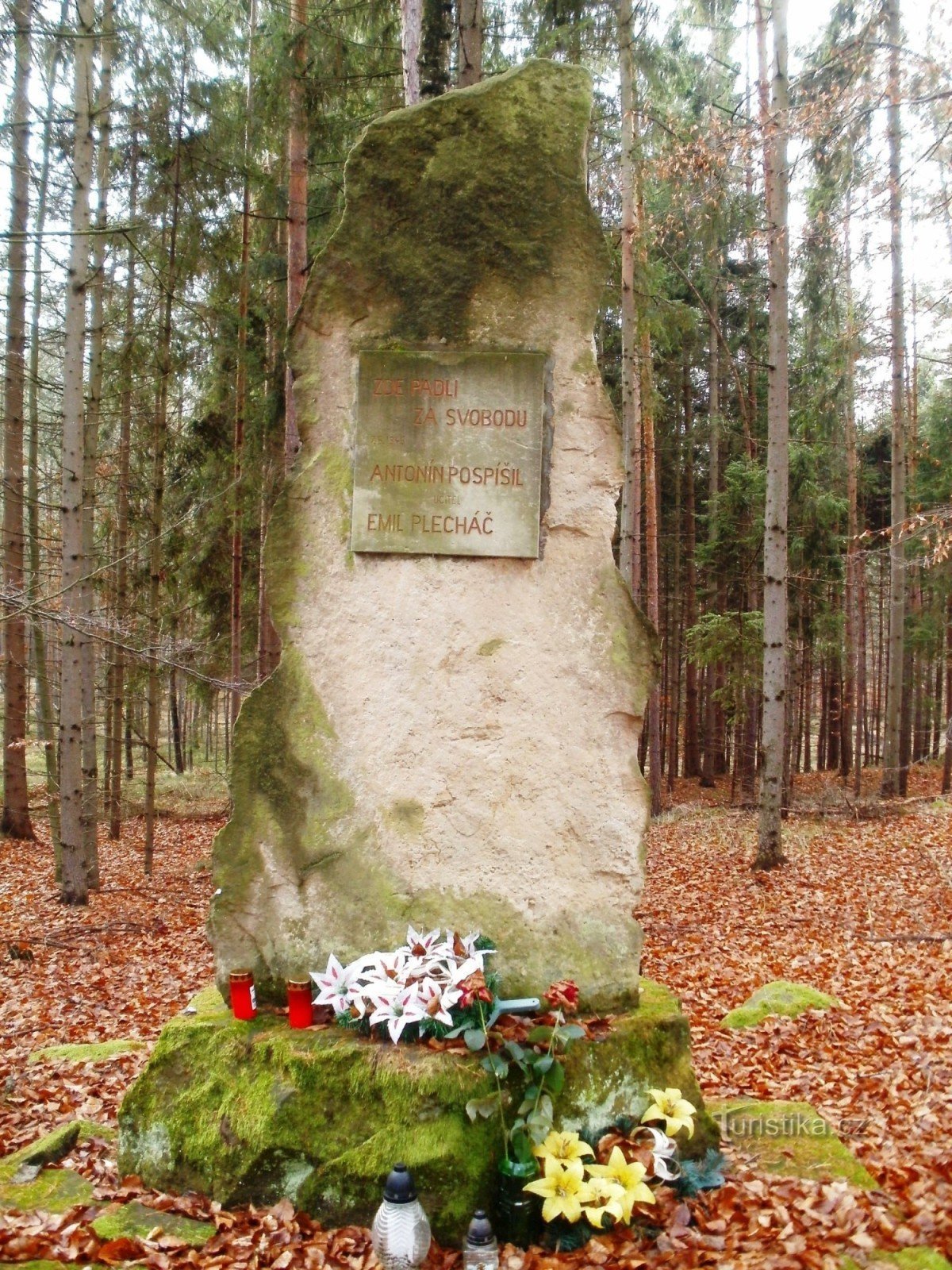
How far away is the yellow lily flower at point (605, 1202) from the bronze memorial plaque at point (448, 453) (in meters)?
2.48

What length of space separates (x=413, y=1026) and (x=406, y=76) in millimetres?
9220

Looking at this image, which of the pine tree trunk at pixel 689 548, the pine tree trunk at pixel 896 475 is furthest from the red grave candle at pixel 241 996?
the pine tree trunk at pixel 689 548

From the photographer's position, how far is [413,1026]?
369 cm

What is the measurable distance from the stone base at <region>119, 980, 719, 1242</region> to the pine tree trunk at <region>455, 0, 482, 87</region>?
Answer: 8.21m

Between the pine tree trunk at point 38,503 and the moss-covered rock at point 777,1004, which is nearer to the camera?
the moss-covered rock at point 777,1004

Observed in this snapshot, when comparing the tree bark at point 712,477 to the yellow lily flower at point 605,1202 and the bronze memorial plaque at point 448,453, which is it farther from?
the yellow lily flower at point 605,1202

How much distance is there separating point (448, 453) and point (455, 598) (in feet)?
2.19

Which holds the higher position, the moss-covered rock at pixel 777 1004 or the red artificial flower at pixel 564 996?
the red artificial flower at pixel 564 996

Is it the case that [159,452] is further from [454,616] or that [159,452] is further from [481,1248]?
[481,1248]

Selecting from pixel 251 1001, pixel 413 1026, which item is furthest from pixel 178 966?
pixel 413 1026

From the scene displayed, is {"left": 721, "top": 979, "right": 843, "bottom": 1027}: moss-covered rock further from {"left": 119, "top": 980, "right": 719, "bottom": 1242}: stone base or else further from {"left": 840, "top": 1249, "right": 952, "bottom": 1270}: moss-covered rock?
{"left": 840, "top": 1249, "right": 952, "bottom": 1270}: moss-covered rock

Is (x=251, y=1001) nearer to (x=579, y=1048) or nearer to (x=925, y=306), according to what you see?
(x=579, y=1048)

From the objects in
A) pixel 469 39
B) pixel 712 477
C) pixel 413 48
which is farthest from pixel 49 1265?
pixel 712 477

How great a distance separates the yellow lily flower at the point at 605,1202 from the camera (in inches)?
128
